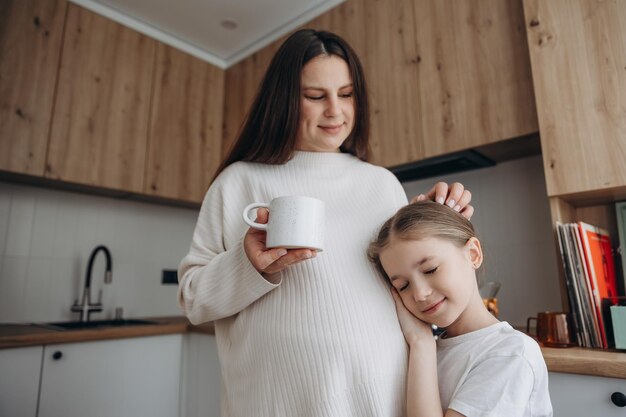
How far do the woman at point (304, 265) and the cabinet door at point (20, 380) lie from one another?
4.14 feet

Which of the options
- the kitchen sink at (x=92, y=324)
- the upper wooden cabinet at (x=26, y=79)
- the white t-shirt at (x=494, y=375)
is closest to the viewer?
the white t-shirt at (x=494, y=375)

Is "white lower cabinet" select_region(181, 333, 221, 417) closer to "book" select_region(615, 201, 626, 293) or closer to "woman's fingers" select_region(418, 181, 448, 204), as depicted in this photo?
"woman's fingers" select_region(418, 181, 448, 204)

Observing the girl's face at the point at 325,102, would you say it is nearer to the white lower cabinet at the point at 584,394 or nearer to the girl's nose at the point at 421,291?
the girl's nose at the point at 421,291

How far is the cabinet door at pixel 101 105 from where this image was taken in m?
2.15

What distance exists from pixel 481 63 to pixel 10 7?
86.5 inches

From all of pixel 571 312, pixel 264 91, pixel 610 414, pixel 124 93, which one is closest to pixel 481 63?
pixel 571 312

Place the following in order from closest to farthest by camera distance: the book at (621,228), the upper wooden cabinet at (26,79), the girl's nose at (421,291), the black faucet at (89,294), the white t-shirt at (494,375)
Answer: the white t-shirt at (494,375) < the girl's nose at (421,291) < the book at (621,228) < the upper wooden cabinet at (26,79) < the black faucet at (89,294)

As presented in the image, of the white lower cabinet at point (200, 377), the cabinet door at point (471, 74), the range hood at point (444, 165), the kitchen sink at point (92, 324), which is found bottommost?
the white lower cabinet at point (200, 377)

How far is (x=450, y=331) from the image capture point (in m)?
0.84

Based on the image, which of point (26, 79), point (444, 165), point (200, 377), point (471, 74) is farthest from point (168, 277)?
point (471, 74)

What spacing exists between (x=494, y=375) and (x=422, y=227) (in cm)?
27

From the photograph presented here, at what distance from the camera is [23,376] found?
1661 mm

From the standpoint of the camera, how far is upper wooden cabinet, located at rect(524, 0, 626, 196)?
51.5 inches

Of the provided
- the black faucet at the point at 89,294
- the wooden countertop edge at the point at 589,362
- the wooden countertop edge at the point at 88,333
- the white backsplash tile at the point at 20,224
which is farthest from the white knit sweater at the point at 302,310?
the white backsplash tile at the point at 20,224
